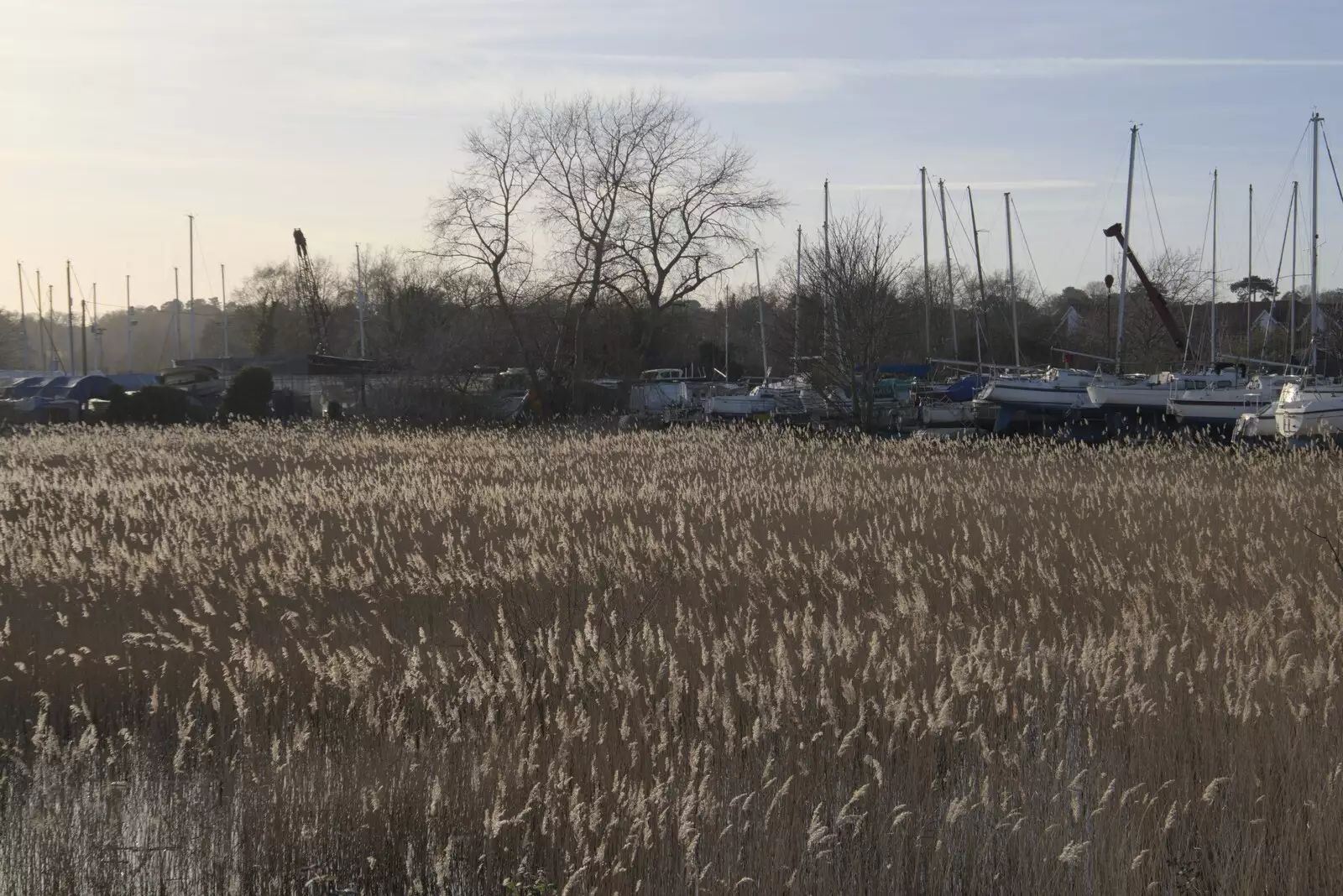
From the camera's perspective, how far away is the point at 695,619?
10.0m

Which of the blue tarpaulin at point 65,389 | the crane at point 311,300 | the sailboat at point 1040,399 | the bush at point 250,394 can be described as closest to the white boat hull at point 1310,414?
the sailboat at point 1040,399

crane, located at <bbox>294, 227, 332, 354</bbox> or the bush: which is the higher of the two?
crane, located at <bbox>294, 227, 332, 354</bbox>

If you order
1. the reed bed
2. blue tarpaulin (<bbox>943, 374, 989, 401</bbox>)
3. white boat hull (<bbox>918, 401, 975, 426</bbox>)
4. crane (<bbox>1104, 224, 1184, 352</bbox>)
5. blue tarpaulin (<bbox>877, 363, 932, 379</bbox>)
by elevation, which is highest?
crane (<bbox>1104, 224, 1184, 352</bbox>)

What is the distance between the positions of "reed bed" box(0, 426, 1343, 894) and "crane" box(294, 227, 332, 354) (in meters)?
71.6

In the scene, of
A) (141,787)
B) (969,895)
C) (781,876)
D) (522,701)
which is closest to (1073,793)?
(969,895)

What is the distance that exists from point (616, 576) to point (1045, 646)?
13.9 feet

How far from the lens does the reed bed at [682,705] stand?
18.7ft

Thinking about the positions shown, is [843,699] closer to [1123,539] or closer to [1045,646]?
[1045,646]

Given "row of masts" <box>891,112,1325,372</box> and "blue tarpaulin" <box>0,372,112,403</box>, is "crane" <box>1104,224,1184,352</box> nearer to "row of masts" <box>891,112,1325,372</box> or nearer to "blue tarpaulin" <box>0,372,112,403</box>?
"row of masts" <box>891,112,1325,372</box>

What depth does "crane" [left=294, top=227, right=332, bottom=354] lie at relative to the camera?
8850cm

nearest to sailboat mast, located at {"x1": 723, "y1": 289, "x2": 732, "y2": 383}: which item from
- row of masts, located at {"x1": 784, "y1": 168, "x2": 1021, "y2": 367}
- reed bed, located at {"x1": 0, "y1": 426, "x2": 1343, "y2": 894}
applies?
row of masts, located at {"x1": 784, "y1": 168, "x2": 1021, "y2": 367}

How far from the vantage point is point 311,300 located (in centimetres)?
9006

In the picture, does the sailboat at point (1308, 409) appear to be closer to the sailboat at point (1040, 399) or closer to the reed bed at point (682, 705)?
the sailboat at point (1040, 399)

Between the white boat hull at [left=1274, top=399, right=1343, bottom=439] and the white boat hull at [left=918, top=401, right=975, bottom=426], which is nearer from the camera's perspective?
the white boat hull at [left=1274, top=399, right=1343, bottom=439]
